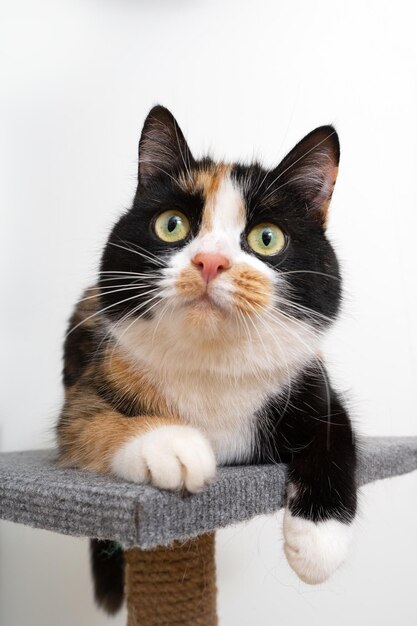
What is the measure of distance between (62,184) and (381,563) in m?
1.43

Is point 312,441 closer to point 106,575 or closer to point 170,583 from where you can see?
point 170,583

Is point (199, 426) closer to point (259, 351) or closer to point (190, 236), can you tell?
point (259, 351)

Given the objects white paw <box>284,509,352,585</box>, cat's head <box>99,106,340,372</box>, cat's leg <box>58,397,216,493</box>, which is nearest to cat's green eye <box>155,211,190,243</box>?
cat's head <box>99,106,340,372</box>

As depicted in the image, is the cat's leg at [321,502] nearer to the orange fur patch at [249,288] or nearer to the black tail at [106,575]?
the orange fur patch at [249,288]

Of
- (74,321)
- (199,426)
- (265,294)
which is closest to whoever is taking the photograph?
(265,294)

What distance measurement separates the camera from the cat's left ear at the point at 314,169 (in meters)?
1.09

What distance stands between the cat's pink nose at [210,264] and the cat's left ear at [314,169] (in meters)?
0.26

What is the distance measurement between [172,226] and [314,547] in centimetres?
50

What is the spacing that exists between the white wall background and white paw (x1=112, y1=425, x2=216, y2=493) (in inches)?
43.5

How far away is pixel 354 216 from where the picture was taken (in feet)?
6.39

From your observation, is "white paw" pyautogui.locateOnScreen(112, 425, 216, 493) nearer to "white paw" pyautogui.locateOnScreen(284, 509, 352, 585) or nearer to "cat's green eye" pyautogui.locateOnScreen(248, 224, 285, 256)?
"white paw" pyautogui.locateOnScreen(284, 509, 352, 585)

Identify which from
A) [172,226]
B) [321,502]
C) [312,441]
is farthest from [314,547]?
[172,226]

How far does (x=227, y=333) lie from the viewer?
0.93 m

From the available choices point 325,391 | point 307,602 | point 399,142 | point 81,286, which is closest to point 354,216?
point 399,142
